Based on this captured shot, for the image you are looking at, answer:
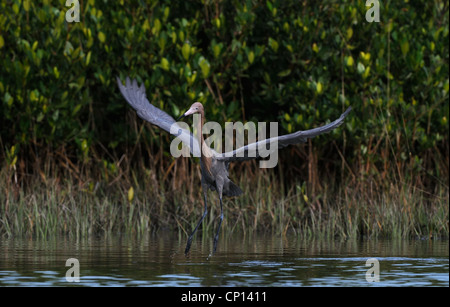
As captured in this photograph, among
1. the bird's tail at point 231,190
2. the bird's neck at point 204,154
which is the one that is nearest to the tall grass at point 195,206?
the bird's tail at point 231,190

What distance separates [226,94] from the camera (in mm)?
14852

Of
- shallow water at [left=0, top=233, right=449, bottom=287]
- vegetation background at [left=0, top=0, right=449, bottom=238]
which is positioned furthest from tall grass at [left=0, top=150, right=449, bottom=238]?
shallow water at [left=0, top=233, right=449, bottom=287]

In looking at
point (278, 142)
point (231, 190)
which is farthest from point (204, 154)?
point (278, 142)

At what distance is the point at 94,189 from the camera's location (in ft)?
44.3

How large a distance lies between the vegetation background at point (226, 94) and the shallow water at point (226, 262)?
184cm

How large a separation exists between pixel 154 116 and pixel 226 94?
12.5 feet

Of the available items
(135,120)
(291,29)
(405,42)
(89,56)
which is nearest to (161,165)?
(135,120)

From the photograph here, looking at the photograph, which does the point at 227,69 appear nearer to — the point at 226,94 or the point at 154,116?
the point at 226,94

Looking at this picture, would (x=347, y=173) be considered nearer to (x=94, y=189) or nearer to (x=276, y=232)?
(x=276, y=232)

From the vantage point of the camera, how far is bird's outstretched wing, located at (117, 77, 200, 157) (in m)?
10.9

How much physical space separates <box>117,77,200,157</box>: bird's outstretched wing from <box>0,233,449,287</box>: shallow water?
120cm

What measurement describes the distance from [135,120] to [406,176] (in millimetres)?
4094
